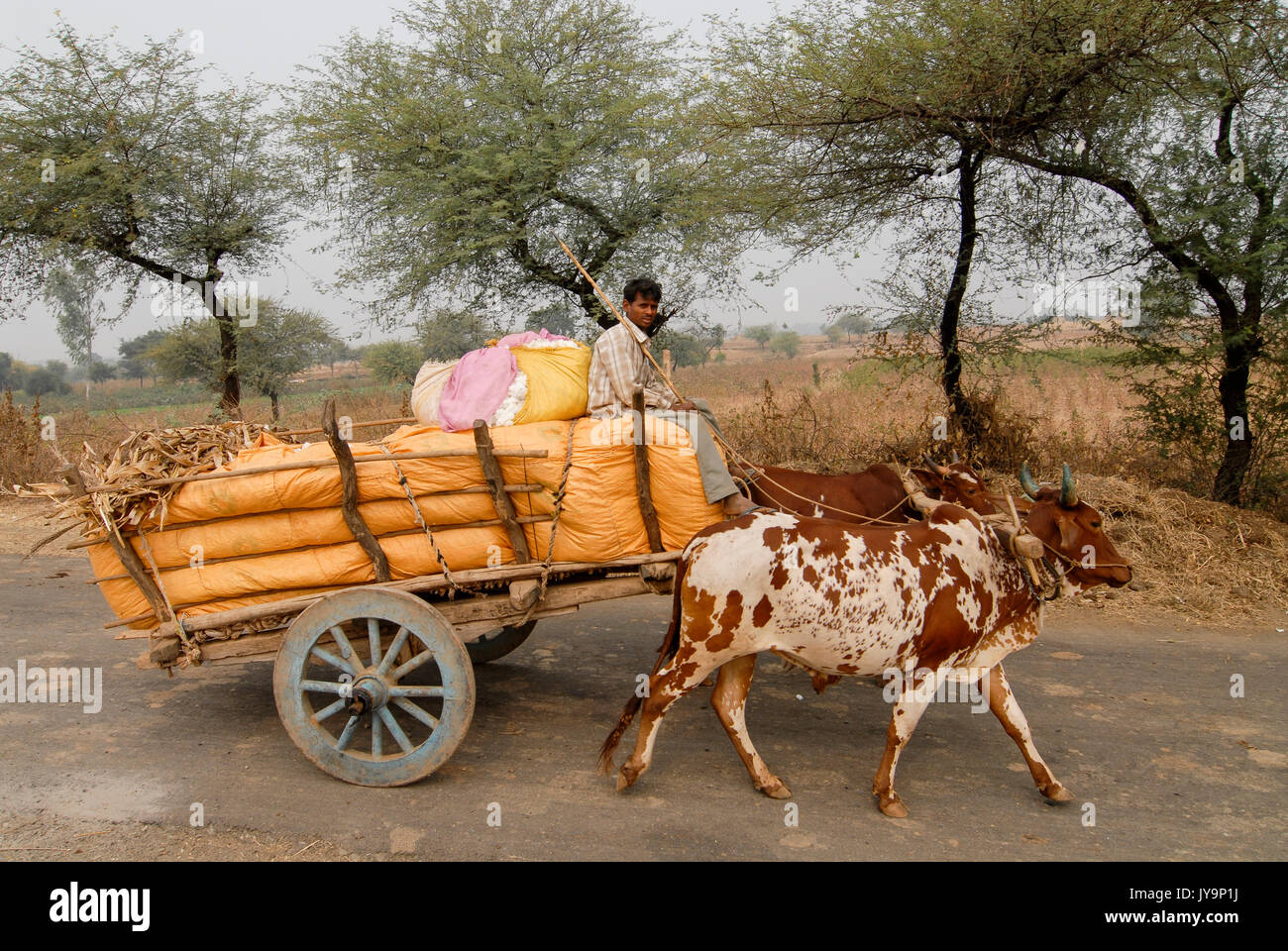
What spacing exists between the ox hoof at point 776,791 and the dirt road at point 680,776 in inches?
2.9

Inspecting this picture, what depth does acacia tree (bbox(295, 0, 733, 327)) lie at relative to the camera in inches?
392

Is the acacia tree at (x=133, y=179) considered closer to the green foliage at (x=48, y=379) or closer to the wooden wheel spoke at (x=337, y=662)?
the wooden wheel spoke at (x=337, y=662)

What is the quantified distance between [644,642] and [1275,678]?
392 cm

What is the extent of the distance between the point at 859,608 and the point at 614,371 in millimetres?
1721

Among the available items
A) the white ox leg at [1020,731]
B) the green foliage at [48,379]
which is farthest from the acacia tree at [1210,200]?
the green foliage at [48,379]

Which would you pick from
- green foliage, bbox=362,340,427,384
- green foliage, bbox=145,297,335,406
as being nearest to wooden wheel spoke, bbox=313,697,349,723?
green foliage, bbox=145,297,335,406

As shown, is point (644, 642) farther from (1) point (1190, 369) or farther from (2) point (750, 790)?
(1) point (1190, 369)

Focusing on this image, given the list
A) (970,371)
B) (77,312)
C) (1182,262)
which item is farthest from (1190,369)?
(77,312)

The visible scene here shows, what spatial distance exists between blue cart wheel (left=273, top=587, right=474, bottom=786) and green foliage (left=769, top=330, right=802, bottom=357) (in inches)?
1486

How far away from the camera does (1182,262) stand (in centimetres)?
789

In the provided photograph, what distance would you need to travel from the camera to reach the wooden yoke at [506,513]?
398 cm

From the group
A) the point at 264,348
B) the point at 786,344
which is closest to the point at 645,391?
the point at 264,348

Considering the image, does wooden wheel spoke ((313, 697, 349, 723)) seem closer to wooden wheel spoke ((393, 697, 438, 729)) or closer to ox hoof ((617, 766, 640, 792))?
wooden wheel spoke ((393, 697, 438, 729))

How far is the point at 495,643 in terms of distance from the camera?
5.49 metres
